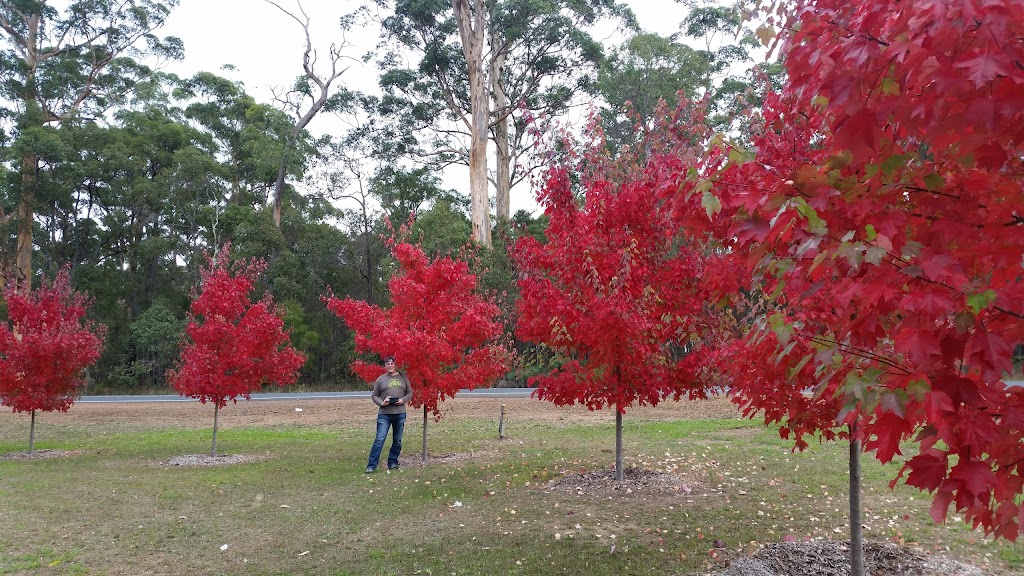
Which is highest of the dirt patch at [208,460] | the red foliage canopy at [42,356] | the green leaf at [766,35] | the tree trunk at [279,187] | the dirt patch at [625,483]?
the tree trunk at [279,187]

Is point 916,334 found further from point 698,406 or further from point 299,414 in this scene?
point 299,414

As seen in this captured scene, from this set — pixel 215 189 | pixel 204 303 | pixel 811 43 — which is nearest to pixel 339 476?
pixel 204 303

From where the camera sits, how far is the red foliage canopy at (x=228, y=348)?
1159 cm

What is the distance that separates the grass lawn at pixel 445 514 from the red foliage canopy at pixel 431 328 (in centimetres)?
133

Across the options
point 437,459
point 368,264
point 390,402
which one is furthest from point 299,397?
point 390,402

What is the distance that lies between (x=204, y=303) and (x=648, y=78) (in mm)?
23835

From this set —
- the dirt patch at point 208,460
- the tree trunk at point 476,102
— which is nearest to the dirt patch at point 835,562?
the dirt patch at point 208,460

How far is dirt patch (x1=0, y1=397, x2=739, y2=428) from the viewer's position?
18250 mm

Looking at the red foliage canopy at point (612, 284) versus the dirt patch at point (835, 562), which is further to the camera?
the red foliage canopy at point (612, 284)

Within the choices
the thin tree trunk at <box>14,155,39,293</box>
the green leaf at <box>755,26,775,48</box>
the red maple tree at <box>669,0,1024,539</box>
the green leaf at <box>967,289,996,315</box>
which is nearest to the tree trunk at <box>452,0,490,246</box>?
the thin tree trunk at <box>14,155,39,293</box>

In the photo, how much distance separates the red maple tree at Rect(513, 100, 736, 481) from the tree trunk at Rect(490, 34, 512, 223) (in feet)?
72.4

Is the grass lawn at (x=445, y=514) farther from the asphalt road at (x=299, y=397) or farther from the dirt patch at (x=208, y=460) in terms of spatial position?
the asphalt road at (x=299, y=397)

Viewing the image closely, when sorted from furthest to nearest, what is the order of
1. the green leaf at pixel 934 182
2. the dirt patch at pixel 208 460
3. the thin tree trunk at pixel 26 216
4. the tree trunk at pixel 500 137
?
the tree trunk at pixel 500 137
the thin tree trunk at pixel 26 216
the dirt patch at pixel 208 460
the green leaf at pixel 934 182

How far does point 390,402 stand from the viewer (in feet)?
33.3
